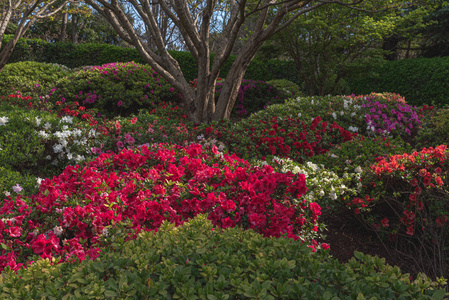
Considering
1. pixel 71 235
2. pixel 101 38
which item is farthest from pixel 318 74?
pixel 101 38

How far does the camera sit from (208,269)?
1.40 metres

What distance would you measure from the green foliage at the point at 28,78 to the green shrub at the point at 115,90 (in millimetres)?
855

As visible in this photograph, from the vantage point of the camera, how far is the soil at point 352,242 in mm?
3287

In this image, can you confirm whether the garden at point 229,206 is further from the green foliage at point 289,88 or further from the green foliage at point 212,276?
the green foliage at point 289,88

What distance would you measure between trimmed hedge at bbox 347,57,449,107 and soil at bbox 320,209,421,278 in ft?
22.5

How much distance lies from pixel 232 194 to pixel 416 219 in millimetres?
1981

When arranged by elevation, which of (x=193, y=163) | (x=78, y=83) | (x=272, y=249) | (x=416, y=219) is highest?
(x=78, y=83)

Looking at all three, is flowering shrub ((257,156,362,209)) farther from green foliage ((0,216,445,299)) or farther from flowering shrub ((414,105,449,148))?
flowering shrub ((414,105,449,148))

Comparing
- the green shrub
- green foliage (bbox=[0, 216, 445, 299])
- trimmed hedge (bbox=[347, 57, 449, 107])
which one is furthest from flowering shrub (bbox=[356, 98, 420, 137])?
the green shrub

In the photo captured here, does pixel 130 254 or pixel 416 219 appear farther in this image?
pixel 416 219

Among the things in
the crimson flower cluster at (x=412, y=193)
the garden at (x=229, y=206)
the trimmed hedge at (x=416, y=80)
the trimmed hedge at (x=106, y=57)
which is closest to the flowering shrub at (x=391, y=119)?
the garden at (x=229, y=206)

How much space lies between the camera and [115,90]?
304 inches

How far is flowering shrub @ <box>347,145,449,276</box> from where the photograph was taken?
3.12 metres

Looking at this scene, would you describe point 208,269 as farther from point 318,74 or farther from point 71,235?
point 318,74
